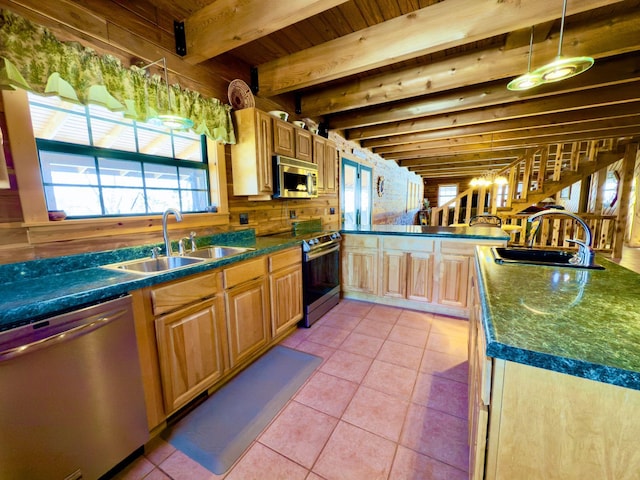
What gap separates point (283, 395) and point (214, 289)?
2.81 feet

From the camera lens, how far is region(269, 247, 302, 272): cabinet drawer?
229 cm

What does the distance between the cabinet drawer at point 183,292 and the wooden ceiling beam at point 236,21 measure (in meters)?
1.64

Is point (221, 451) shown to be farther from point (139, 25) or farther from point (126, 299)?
point (139, 25)

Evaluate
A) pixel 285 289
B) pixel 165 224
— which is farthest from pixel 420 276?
pixel 165 224

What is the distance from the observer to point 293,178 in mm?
2828

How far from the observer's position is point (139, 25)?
1.84 meters

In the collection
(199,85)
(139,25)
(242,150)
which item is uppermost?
(139,25)

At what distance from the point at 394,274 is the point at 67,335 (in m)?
2.90

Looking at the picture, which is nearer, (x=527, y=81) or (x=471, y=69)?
(x=527, y=81)

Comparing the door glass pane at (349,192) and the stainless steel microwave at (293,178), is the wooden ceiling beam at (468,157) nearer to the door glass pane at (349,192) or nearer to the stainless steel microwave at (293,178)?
the door glass pane at (349,192)

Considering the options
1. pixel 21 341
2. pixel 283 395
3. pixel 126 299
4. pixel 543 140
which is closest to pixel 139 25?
pixel 126 299

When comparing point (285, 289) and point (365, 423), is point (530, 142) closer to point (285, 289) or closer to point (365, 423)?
point (285, 289)

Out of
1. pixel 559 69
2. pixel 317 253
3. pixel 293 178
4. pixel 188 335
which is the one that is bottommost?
pixel 188 335

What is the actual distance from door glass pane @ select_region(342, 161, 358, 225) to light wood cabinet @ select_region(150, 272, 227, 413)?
10.6 ft
